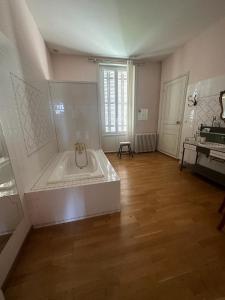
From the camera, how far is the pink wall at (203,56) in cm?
236

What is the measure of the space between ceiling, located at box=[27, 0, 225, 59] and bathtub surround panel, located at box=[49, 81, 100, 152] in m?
0.90

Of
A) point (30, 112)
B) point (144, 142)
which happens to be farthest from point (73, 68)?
point (144, 142)

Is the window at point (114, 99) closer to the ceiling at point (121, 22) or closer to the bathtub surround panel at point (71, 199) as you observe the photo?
the ceiling at point (121, 22)

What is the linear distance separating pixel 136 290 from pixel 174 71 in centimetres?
425

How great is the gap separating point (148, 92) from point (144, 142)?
1.57 meters

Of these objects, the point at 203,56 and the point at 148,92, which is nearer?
the point at 203,56

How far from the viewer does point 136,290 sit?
96 cm

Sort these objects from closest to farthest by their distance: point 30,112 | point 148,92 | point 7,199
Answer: point 7,199
point 30,112
point 148,92

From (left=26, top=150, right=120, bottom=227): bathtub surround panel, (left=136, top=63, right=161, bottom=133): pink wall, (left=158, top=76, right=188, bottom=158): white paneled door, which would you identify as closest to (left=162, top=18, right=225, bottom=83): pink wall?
(left=158, top=76, right=188, bottom=158): white paneled door

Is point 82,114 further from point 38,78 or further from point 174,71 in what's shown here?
point 174,71

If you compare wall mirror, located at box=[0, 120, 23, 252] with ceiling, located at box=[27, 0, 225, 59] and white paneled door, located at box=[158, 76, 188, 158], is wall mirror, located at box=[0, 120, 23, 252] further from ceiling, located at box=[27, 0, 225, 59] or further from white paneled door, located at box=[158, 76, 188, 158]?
white paneled door, located at box=[158, 76, 188, 158]

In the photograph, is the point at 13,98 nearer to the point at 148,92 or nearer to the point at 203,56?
the point at 203,56

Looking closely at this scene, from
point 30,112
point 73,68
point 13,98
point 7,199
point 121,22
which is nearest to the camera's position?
point 7,199

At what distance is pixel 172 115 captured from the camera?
3.73 m
